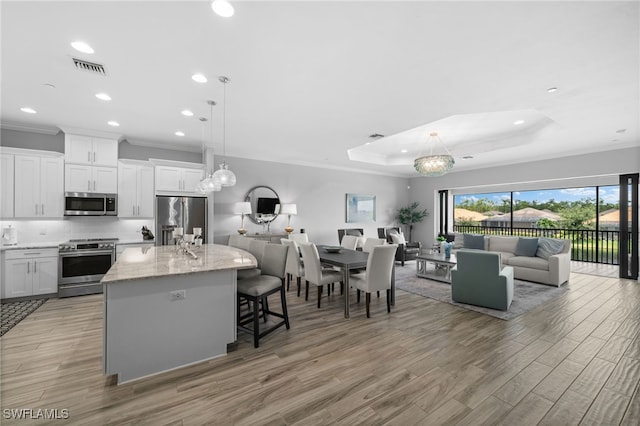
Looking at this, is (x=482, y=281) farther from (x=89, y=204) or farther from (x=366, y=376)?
(x=89, y=204)

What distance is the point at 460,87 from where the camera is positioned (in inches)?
117

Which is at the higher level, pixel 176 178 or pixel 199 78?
pixel 199 78

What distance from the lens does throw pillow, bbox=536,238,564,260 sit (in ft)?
17.5

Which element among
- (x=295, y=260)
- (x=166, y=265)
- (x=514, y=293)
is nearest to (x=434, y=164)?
(x=514, y=293)

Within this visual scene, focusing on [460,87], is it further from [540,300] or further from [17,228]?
[17,228]

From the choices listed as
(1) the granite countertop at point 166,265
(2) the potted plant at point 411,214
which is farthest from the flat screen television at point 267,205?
(2) the potted plant at point 411,214

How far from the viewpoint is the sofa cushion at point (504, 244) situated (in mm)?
6117

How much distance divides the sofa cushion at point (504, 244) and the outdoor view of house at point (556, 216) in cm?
241

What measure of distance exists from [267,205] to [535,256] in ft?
19.3

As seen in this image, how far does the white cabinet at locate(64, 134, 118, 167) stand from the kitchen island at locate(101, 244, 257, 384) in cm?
302

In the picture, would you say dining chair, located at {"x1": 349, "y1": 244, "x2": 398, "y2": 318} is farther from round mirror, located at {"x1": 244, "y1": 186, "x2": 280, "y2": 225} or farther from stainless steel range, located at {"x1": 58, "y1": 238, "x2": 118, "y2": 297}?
stainless steel range, located at {"x1": 58, "y1": 238, "x2": 118, "y2": 297}

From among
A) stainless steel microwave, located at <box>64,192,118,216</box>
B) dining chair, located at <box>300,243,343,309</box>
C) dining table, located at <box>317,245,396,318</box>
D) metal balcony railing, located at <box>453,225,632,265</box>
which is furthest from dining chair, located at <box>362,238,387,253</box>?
metal balcony railing, located at <box>453,225,632,265</box>

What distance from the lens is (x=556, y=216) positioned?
765 centimetres

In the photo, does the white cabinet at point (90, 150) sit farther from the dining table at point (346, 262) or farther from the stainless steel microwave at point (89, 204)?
the dining table at point (346, 262)
